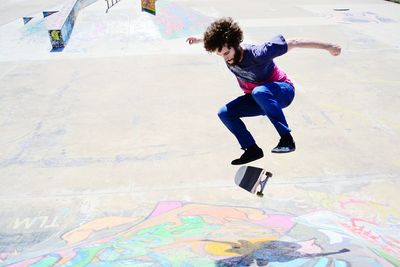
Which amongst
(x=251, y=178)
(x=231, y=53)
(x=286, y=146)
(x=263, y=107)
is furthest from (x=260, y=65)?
(x=251, y=178)

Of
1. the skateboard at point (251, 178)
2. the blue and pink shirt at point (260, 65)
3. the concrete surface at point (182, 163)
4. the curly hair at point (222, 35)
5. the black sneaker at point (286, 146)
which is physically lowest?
the concrete surface at point (182, 163)

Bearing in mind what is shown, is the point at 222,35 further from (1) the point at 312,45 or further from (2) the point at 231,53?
(1) the point at 312,45

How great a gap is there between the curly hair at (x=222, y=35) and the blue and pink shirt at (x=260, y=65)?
0.19 metres

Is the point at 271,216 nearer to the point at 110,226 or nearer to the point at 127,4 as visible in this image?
the point at 110,226

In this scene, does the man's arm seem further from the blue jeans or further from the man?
the blue jeans

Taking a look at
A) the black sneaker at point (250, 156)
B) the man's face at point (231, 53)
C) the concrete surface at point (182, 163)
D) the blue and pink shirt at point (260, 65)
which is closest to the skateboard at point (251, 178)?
the black sneaker at point (250, 156)

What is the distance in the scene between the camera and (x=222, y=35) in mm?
3982

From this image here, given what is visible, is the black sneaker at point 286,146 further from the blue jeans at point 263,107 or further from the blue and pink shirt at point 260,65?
the blue and pink shirt at point 260,65

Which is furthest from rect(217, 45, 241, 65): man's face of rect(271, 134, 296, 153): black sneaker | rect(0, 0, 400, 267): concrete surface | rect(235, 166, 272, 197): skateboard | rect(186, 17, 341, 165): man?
rect(0, 0, 400, 267): concrete surface

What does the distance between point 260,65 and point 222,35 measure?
0.52 metres

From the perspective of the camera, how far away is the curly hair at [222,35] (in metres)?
3.98

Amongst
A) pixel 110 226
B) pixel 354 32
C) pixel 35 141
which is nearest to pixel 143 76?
pixel 35 141

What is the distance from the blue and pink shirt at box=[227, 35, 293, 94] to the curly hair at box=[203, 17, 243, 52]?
19 cm

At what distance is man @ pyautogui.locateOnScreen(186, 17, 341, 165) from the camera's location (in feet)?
13.1
